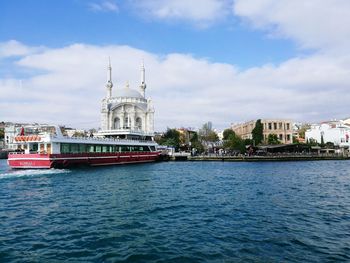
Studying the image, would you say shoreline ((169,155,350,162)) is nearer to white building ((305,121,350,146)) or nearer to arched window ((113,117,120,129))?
white building ((305,121,350,146))

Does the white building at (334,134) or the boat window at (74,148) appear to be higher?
the white building at (334,134)

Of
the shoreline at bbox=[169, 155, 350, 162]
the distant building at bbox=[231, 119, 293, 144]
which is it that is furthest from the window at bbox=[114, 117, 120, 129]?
the distant building at bbox=[231, 119, 293, 144]

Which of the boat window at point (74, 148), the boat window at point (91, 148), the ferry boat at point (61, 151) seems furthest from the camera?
the boat window at point (91, 148)

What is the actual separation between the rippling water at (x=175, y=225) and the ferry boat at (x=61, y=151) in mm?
18826

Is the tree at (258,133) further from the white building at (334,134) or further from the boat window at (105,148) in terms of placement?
the boat window at (105,148)

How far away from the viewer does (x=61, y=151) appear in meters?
47.6

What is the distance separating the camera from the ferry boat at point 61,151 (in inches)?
1725

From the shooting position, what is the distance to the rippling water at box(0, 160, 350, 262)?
11664mm

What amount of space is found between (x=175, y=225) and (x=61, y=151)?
35555mm

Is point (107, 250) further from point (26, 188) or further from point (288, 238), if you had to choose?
point (26, 188)

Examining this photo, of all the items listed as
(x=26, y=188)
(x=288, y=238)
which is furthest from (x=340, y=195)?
(x=26, y=188)

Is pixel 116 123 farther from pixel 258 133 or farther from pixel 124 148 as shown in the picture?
pixel 124 148

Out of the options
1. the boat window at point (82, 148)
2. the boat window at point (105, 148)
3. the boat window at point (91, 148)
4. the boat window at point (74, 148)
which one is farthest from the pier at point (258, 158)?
the boat window at point (74, 148)

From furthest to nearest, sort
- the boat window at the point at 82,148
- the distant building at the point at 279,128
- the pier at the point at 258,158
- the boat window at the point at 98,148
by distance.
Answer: the distant building at the point at 279,128 → the pier at the point at 258,158 → the boat window at the point at 98,148 → the boat window at the point at 82,148
